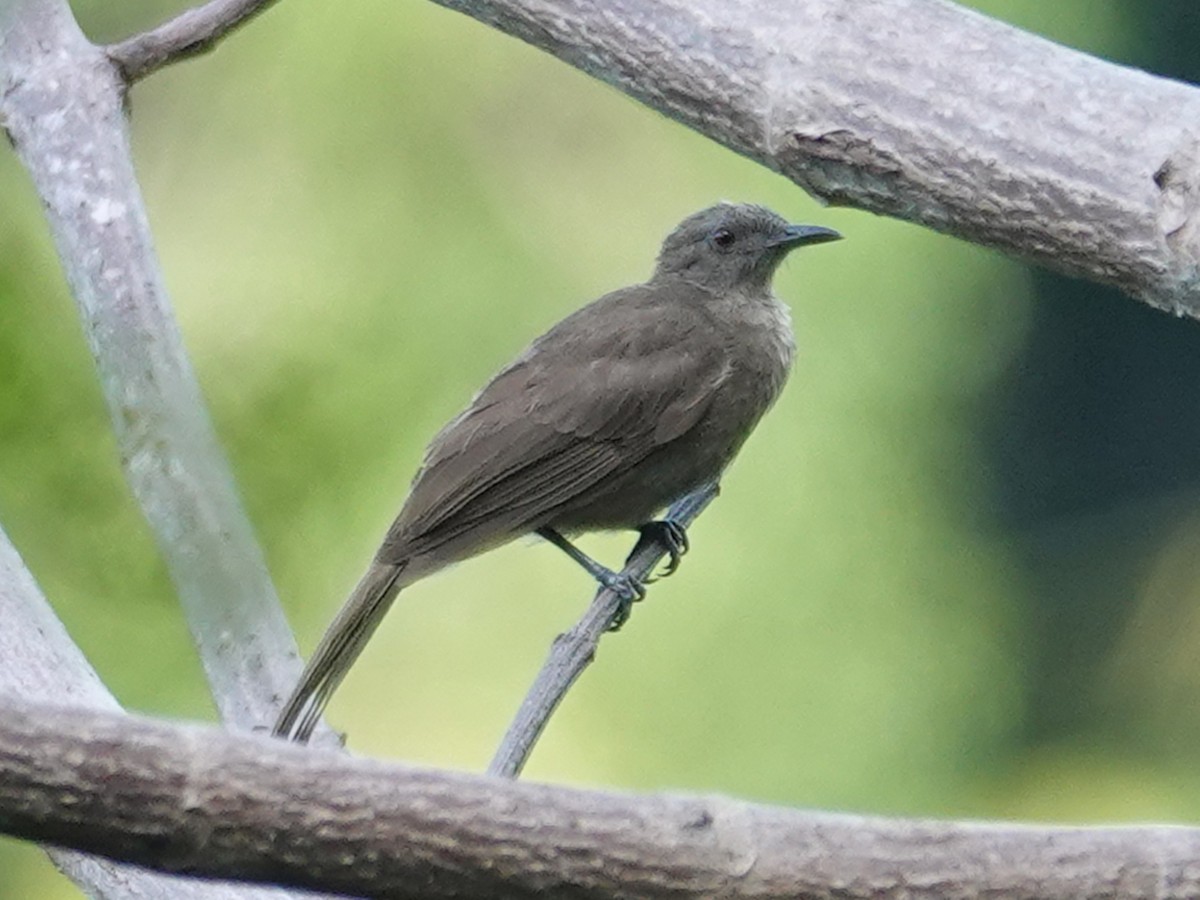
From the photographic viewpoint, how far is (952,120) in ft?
7.93

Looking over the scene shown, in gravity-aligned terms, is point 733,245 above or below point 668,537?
above

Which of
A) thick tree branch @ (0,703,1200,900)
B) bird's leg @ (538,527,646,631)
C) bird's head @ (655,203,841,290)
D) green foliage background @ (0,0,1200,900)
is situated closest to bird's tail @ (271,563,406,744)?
bird's leg @ (538,527,646,631)

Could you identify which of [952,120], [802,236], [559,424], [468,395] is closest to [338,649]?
[559,424]

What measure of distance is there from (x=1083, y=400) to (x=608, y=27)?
6.17 meters

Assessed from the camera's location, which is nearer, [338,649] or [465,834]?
[465,834]

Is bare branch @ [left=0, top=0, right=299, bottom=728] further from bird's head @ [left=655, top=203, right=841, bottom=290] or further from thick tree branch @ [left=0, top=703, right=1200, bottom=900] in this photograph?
bird's head @ [left=655, top=203, right=841, bottom=290]

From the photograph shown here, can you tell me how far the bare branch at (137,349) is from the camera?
273cm

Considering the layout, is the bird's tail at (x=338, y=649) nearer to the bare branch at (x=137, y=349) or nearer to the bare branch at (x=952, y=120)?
the bare branch at (x=137, y=349)

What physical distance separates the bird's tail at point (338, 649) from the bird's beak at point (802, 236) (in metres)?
1.26

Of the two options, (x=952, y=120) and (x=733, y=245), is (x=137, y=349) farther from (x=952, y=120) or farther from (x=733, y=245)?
(x=733, y=245)

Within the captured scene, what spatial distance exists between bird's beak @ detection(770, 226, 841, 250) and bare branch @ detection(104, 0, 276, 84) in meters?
1.26

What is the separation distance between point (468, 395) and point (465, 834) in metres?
4.59

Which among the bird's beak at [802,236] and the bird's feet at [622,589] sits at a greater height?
the bird's beak at [802,236]

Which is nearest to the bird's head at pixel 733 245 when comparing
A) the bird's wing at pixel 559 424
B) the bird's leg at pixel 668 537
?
the bird's wing at pixel 559 424
